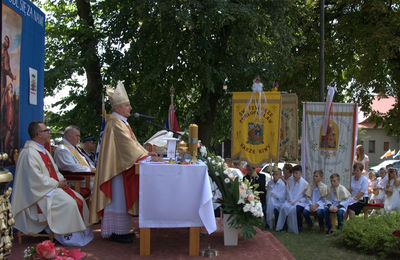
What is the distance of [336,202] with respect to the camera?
8.27m

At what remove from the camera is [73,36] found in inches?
493

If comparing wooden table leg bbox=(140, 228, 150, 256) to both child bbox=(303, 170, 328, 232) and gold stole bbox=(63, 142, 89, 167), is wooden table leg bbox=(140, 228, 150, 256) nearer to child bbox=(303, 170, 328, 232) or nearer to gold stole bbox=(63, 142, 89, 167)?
gold stole bbox=(63, 142, 89, 167)

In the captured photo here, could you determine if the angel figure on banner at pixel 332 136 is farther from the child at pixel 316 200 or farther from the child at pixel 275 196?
the child at pixel 275 196

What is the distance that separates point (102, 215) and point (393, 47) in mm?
11762

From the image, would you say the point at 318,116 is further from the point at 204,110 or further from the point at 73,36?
the point at 73,36

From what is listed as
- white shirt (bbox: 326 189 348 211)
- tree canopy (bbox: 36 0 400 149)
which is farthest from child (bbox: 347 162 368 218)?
tree canopy (bbox: 36 0 400 149)

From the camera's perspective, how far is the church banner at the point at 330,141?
963 centimetres

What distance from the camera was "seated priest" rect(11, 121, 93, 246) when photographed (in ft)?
18.3

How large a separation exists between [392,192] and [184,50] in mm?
5873

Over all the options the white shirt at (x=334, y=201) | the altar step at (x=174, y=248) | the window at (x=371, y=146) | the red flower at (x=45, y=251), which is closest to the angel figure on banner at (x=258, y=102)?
the white shirt at (x=334, y=201)

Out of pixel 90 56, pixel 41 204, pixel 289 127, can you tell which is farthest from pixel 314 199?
pixel 90 56

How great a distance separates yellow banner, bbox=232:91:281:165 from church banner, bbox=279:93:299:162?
0.72 meters

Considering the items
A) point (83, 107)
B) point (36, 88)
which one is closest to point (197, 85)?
point (83, 107)

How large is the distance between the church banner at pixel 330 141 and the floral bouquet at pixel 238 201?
12.9ft
